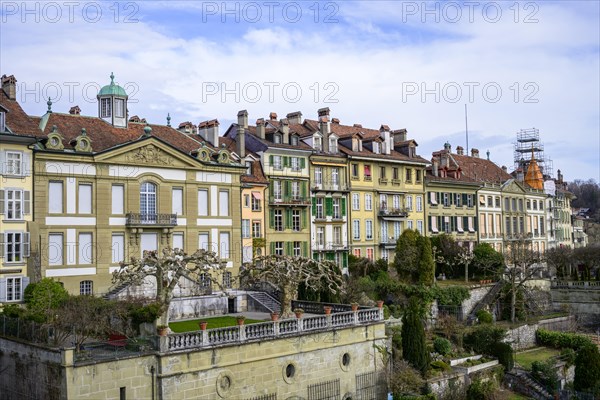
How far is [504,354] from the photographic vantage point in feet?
137

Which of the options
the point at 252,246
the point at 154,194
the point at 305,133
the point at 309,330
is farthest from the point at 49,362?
the point at 305,133

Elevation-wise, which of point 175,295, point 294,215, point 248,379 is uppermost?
point 294,215

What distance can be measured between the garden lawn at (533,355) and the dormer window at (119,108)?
101 feet

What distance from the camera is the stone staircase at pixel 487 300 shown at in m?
52.7

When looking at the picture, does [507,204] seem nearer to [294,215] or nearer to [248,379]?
[294,215]

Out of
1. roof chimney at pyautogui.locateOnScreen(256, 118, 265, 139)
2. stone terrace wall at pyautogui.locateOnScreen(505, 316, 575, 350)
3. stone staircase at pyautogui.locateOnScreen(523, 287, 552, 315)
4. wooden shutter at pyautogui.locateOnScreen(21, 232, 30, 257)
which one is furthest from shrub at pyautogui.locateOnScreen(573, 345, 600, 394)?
wooden shutter at pyautogui.locateOnScreen(21, 232, 30, 257)

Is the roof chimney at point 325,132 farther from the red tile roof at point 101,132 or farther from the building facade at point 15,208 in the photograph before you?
the building facade at point 15,208

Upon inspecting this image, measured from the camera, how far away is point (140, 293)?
133ft

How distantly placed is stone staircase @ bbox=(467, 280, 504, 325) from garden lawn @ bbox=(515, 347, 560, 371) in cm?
487

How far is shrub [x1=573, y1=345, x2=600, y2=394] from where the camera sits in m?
38.3

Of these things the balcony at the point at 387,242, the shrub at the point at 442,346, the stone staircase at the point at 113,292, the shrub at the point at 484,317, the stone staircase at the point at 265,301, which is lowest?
the shrub at the point at 442,346

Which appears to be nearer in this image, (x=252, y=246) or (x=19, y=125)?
(x=19, y=125)

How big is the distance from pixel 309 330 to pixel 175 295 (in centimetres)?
1128

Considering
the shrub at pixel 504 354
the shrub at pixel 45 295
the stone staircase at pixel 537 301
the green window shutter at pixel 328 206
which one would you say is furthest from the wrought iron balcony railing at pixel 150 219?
the stone staircase at pixel 537 301
